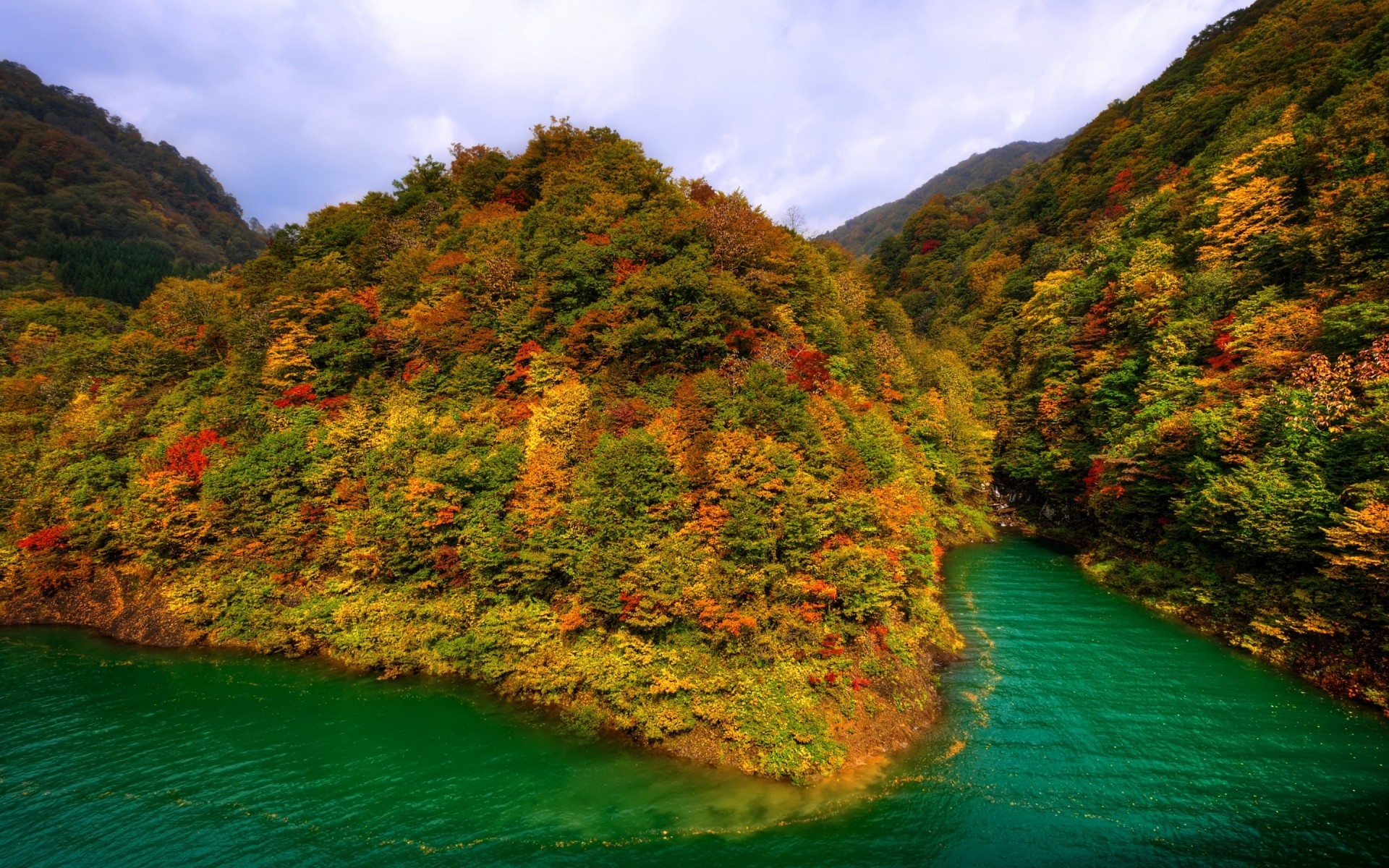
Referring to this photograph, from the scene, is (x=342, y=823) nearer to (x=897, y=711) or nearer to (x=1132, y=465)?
(x=897, y=711)

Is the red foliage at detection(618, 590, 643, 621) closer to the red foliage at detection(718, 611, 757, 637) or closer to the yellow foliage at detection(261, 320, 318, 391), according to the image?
the red foliage at detection(718, 611, 757, 637)

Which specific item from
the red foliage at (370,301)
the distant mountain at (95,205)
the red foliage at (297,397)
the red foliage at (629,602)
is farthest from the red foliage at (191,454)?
the distant mountain at (95,205)

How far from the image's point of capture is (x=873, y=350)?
36125 millimetres

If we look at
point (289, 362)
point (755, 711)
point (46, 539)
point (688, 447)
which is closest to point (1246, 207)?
point (688, 447)

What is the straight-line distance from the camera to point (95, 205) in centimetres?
9775

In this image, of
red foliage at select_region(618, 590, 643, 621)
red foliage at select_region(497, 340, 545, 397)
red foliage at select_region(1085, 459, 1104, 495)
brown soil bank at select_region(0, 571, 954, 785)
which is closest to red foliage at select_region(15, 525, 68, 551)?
brown soil bank at select_region(0, 571, 954, 785)

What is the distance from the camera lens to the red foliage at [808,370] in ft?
75.7

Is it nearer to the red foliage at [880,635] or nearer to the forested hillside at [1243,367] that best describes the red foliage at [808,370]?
the red foliage at [880,635]

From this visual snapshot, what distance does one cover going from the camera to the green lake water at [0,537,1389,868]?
1302 cm

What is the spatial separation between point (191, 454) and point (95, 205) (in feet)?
400

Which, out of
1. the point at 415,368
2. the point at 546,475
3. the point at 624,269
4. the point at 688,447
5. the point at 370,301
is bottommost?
the point at 546,475

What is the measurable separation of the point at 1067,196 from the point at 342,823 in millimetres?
84407

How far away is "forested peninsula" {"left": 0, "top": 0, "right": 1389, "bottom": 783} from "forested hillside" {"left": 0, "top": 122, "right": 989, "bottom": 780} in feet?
0.52

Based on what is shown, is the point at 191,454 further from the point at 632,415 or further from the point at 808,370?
the point at 808,370
